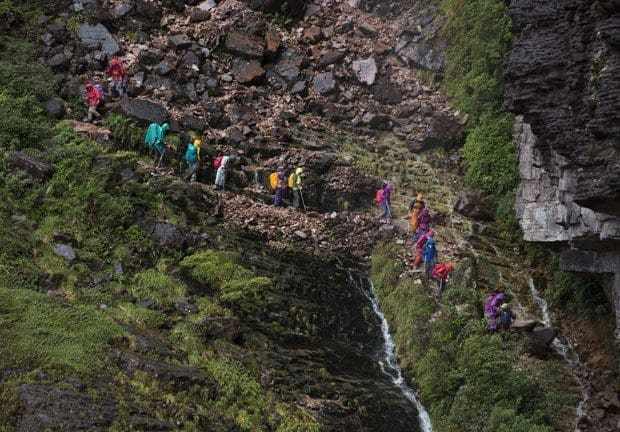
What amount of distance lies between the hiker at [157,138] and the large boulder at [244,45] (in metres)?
7.85

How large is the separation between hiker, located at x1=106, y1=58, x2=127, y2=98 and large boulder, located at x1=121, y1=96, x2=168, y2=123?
1176mm

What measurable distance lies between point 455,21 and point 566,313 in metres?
17.2

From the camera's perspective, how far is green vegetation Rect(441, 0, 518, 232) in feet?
83.0

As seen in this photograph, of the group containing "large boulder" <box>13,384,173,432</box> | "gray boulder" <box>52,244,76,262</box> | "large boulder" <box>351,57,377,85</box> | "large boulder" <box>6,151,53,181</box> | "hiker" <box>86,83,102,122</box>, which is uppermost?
"large boulder" <box>351,57,377,85</box>

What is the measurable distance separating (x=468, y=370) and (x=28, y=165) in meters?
13.5

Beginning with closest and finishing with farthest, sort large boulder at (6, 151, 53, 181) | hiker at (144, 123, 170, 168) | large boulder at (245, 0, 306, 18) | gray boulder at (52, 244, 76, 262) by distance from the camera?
gray boulder at (52, 244, 76, 262) → large boulder at (6, 151, 53, 181) → hiker at (144, 123, 170, 168) → large boulder at (245, 0, 306, 18)

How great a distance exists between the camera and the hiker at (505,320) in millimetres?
17672

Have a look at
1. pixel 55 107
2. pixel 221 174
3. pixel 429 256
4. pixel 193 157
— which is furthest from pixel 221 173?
pixel 429 256

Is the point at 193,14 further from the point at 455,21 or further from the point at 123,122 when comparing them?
the point at 455,21

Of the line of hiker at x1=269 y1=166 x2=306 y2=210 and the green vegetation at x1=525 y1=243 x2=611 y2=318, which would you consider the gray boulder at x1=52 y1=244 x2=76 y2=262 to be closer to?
the line of hiker at x1=269 y1=166 x2=306 y2=210

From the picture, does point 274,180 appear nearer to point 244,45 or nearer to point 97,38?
point 244,45

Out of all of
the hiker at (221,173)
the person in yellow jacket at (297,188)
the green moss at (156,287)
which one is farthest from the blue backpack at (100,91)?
the green moss at (156,287)

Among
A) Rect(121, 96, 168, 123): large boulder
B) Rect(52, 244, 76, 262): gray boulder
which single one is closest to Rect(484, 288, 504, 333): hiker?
Rect(52, 244, 76, 262): gray boulder

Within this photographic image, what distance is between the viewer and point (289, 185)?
924 inches
